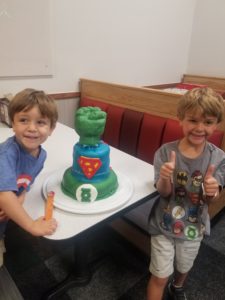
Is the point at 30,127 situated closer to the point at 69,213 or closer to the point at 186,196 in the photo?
the point at 69,213

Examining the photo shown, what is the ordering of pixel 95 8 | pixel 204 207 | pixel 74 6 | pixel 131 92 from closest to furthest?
pixel 204 207 < pixel 131 92 < pixel 74 6 < pixel 95 8

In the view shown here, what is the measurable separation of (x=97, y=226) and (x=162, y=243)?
0.42m

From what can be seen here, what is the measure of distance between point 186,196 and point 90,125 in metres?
0.49

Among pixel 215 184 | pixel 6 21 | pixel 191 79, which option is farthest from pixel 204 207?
pixel 191 79

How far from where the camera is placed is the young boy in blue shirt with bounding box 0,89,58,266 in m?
0.73

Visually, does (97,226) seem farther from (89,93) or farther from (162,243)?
(89,93)

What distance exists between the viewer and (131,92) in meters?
1.88

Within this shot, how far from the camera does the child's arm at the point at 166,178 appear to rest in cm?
88

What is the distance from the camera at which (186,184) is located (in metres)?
0.98

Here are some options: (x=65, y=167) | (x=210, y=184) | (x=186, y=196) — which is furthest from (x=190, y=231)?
(x=65, y=167)

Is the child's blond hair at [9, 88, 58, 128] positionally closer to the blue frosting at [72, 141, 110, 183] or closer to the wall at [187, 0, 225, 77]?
the blue frosting at [72, 141, 110, 183]

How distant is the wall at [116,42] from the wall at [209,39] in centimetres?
10

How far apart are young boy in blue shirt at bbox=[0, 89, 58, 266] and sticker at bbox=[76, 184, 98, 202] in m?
0.14

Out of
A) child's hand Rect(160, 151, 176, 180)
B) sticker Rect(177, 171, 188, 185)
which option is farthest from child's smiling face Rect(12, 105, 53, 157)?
sticker Rect(177, 171, 188, 185)
